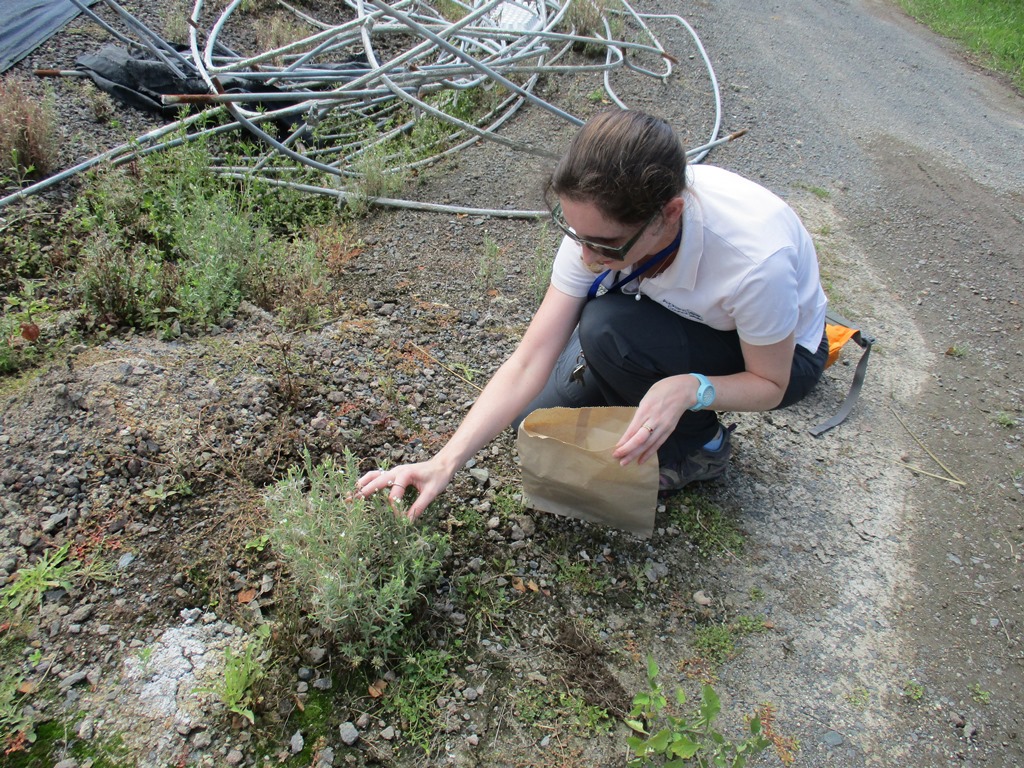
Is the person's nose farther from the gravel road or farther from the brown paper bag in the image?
the gravel road

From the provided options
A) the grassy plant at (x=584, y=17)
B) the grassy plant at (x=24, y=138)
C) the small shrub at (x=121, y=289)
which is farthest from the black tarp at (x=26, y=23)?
→ the grassy plant at (x=584, y=17)

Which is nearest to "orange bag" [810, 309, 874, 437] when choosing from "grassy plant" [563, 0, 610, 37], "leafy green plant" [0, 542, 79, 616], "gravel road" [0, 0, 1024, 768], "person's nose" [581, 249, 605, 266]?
"gravel road" [0, 0, 1024, 768]

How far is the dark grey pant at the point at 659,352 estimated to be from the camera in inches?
79.2

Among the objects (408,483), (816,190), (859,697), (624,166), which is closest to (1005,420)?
(859,697)

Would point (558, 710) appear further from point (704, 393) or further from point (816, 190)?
point (816, 190)

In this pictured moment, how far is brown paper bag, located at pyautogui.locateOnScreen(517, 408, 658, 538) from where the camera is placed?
1.87 meters

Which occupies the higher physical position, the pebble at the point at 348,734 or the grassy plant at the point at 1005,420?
the pebble at the point at 348,734

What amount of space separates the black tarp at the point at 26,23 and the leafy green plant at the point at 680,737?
187 inches

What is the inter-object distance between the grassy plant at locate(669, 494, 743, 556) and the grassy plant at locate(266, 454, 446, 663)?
858 millimetres

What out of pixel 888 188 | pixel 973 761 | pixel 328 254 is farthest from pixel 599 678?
pixel 888 188

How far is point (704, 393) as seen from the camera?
1830 mm

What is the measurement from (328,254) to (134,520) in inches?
60.6

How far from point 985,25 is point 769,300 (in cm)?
845

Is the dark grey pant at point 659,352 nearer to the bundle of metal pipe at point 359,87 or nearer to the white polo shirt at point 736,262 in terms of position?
the white polo shirt at point 736,262
